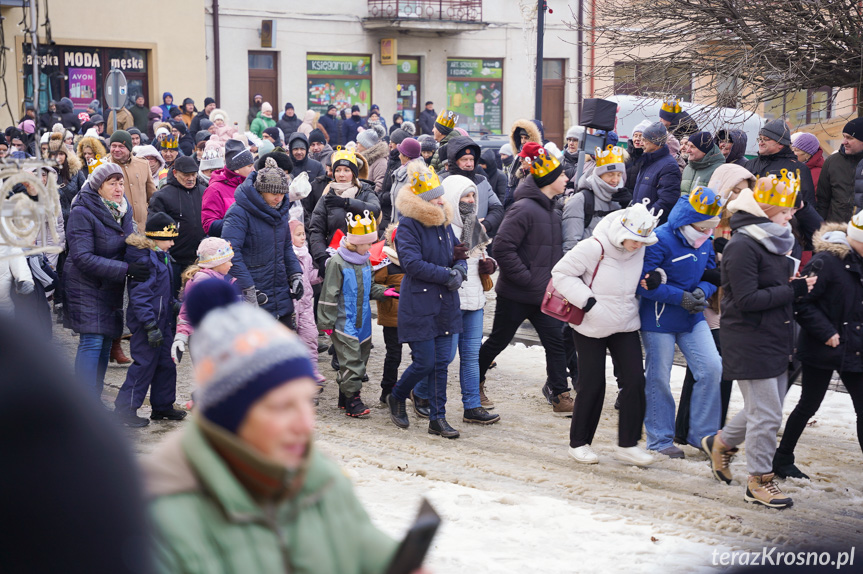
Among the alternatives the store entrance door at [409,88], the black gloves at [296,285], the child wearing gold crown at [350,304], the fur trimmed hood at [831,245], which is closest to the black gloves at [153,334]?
→ the black gloves at [296,285]

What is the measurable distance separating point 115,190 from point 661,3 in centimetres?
463

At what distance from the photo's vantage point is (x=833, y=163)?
9.48 metres

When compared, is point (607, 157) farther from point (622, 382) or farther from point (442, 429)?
point (442, 429)

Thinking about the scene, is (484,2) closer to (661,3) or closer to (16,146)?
(16,146)

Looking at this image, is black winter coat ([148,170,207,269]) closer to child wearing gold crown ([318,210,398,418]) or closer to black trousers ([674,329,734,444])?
child wearing gold crown ([318,210,398,418])

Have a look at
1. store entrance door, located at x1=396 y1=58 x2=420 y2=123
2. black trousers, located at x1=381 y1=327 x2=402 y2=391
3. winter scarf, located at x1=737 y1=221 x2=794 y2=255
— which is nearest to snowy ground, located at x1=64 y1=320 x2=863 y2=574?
black trousers, located at x1=381 y1=327 x2=402 y2=391

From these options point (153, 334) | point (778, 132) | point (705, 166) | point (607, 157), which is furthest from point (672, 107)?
point (153, 334)

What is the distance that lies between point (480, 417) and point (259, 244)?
2195 millimetres

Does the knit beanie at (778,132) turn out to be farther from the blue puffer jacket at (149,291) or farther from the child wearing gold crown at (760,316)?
the blue puffer jacket at (149,291)

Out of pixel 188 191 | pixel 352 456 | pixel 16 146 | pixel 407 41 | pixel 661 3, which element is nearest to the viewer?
pixel 352 456

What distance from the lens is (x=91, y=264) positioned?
6.96 m

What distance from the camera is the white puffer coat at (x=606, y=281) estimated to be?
627 centimetres

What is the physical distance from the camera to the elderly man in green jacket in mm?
1825

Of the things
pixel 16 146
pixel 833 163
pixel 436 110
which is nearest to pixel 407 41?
pixel 436 110
